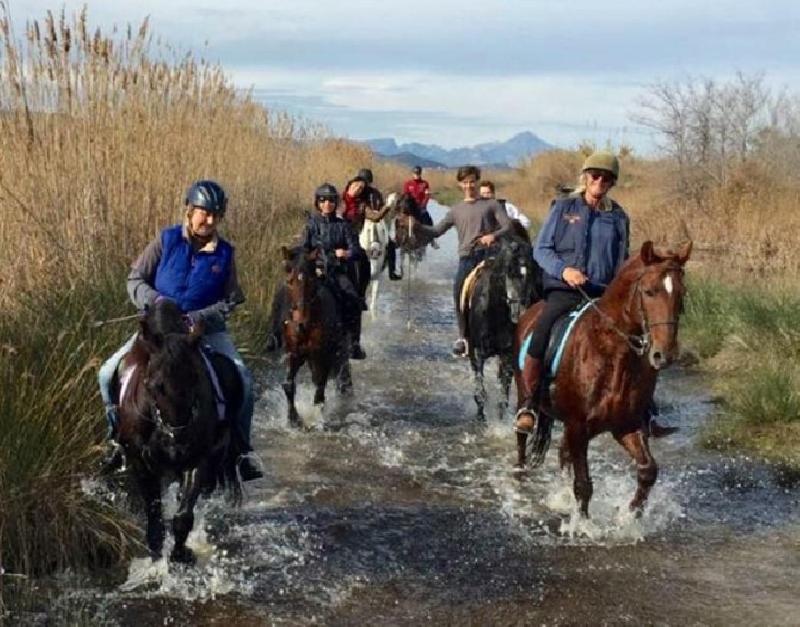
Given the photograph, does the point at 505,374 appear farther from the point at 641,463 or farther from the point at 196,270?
the point at 196,270

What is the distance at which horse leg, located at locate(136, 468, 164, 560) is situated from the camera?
5625 mm

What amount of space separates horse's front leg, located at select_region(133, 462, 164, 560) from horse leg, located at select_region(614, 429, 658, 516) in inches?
125

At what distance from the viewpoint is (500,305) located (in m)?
10.3

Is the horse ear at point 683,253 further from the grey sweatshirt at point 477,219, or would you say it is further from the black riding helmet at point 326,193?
the grey sweatshirt at point 477,219

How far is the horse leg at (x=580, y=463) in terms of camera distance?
6805 mm

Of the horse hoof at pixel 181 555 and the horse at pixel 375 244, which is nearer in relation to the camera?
the horse hoof at pixel 181 555

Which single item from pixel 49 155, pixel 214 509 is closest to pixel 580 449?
pixel 214 509

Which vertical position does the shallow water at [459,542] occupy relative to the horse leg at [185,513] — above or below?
below

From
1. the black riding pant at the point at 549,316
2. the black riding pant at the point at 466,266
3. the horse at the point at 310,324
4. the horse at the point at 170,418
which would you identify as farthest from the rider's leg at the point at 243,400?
the black riding pant at the point at 466,266

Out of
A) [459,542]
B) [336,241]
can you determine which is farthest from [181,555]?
[336,241]

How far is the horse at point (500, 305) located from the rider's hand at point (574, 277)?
291 cm

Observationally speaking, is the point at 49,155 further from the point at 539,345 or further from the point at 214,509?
the point at 539,345

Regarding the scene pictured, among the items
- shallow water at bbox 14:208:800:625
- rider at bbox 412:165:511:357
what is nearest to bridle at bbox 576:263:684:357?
shallow water at bbox 14:208:800:625

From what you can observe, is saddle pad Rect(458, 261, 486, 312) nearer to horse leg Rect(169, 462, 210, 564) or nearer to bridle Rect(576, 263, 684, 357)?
bridle Rect(576, 263, 684, 357)
